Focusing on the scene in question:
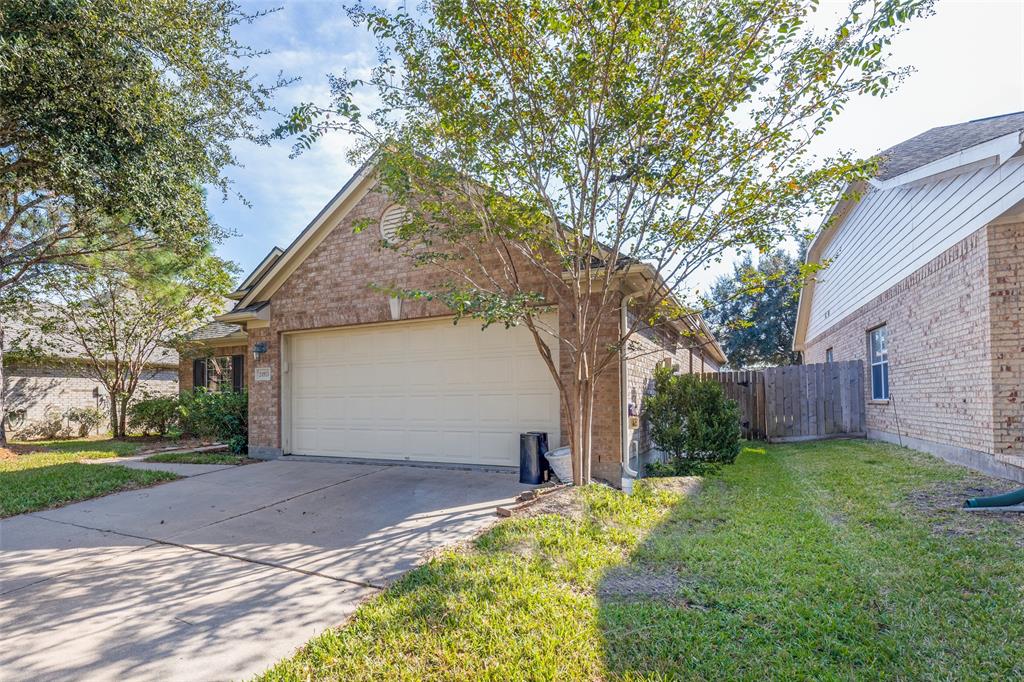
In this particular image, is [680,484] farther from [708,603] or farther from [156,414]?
[156,414]

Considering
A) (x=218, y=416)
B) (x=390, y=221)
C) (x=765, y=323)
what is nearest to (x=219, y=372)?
(x=218, y=416)

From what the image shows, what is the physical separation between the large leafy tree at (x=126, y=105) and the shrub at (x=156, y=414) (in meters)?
6.17

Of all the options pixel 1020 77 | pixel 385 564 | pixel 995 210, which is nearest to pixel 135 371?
pixel 385 564

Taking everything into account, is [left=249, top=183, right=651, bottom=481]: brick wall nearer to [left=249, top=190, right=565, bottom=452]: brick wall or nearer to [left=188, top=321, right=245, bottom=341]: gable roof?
[left=249, top=190, right=565, bottom=452]: brick wall

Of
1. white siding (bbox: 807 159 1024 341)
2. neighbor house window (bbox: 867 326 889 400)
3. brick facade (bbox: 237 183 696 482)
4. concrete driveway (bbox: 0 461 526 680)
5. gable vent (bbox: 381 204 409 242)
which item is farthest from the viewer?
neighbor house window (bbox: 867 326 889 400)

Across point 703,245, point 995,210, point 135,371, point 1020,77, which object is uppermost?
point 1020,77

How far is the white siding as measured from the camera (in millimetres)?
6488

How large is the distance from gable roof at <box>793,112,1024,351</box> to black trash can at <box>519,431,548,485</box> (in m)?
4.30

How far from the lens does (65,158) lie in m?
7.14

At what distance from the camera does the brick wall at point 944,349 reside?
6.56 m

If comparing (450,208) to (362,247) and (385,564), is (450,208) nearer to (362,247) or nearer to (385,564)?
(362,247)

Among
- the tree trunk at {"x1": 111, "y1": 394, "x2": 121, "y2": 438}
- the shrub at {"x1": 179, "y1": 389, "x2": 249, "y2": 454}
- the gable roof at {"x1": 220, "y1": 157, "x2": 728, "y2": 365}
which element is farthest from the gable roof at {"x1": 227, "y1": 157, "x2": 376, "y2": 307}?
the tree trunk at {"x1": 111, "y1": 394, "x2": 121, "y2": 438}

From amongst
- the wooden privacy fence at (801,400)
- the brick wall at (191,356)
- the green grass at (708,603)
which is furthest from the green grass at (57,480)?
the wooden privacy fence at (801,400)

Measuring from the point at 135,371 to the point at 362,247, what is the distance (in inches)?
417
